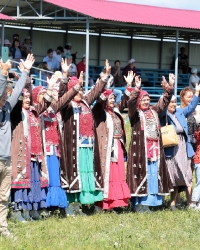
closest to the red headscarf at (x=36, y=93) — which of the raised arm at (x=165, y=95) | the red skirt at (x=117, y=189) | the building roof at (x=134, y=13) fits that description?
the red skirt at (x=117, y=189)

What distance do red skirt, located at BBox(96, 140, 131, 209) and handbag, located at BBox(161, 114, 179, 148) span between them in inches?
25.4

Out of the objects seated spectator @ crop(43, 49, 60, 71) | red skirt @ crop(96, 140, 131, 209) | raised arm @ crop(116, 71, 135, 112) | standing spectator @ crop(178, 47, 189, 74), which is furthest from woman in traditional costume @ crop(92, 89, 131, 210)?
standing spectator @ crop(178, 47, 189, 74)

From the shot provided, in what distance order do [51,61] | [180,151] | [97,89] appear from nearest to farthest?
[97,89]
[180,151]
[51,61]

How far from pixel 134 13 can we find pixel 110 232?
689 inches

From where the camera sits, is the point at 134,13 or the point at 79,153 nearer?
the point at 79,153

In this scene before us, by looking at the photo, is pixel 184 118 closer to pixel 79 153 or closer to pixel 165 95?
pixel 165 95

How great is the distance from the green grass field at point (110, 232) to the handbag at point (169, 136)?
3.21 ft

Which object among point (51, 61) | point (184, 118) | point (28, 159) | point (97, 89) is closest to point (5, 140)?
point (28, 159)

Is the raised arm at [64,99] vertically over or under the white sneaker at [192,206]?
over

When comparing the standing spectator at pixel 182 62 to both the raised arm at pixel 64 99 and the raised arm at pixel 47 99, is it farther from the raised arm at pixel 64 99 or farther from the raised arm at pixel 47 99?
the raised arm at pixel 47 99

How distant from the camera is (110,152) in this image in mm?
10359

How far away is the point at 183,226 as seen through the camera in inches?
379

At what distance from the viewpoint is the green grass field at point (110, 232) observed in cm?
818

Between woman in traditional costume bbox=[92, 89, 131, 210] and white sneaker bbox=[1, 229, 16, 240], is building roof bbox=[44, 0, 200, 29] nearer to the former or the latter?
woman in traditional costume bbox=[92, 89, 131, 210]
